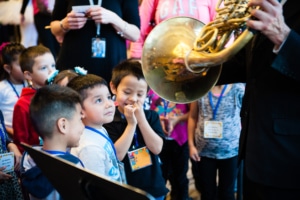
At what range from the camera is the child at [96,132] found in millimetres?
1611

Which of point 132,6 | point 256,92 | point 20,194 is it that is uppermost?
point 132,6

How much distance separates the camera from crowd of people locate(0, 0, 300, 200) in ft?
4.74

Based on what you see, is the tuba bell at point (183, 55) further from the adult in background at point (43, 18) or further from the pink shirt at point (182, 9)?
the adult in background at point (43, 18)

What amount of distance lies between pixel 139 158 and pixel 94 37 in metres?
0.83

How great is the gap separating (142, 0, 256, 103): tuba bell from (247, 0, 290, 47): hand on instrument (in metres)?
0.19

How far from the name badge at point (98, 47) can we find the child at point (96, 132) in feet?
1.66

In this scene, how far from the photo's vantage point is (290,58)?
1.34 meters

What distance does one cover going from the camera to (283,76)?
1441 millimetres

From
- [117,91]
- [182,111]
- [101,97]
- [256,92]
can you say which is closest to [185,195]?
[182,111]

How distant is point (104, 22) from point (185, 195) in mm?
1437

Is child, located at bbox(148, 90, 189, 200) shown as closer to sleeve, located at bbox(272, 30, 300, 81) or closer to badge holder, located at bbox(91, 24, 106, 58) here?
badge holder, located at bbox(91, 24, 106, 58)

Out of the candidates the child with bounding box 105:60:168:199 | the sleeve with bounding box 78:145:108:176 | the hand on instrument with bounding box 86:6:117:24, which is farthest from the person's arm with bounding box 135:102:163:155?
the hand on instrument with bounding box 86:6:117:24

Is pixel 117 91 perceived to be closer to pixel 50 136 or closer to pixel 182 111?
pixel 50 136

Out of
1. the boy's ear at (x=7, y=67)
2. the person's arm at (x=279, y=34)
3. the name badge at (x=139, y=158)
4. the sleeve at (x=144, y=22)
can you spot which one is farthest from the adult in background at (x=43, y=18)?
the person's arm at (x=279, y=34)
